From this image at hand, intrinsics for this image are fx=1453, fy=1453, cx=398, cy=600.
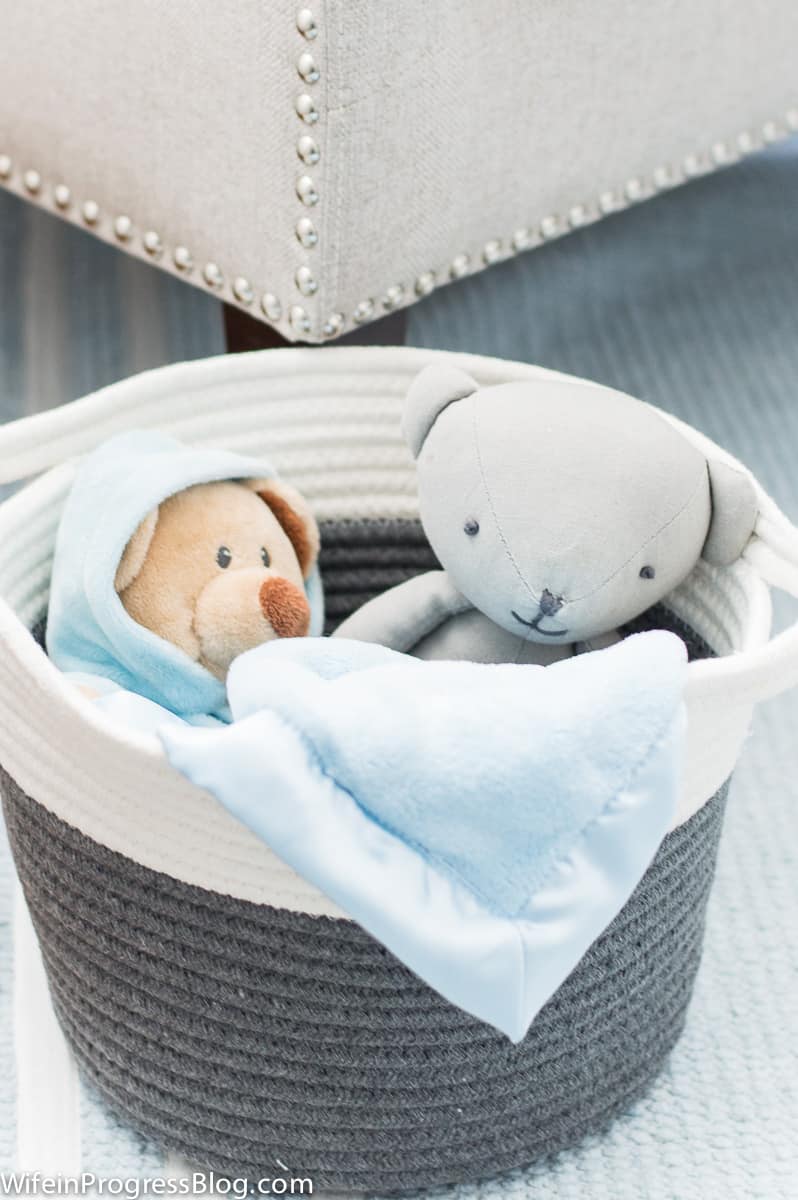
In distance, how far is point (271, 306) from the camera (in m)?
0.84

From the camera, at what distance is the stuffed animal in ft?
2.12

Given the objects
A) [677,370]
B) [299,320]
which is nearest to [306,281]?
[299,320]

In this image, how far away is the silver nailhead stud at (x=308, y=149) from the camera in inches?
30.0

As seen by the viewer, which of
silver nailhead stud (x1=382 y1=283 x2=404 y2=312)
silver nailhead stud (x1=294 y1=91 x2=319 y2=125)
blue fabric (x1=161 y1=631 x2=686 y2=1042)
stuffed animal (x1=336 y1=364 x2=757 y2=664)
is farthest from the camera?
silver nailhead stud (x1=382 y1=283 x2=404 y2=312)

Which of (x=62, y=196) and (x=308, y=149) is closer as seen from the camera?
(x=308, y=149)

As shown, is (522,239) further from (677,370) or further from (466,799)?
(466,799)

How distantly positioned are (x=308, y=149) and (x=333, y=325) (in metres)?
0.11

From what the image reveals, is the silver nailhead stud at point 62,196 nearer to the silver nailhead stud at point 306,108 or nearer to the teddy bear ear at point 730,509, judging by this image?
the silver nailhead stud at point 306,108

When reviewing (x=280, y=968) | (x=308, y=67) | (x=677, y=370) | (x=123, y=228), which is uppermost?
(x=308, y=67)

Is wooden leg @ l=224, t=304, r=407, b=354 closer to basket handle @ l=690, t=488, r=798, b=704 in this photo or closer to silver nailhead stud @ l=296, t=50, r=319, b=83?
silver nailhead stud @ l=296, t=50, r=319, b=83

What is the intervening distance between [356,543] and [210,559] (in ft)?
0.47

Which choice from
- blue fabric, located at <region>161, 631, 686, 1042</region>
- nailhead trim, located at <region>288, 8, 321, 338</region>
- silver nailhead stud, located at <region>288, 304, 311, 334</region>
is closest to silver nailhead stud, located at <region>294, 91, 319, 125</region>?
nailhead trim, located at <region>288, 8, 321, 338</region>

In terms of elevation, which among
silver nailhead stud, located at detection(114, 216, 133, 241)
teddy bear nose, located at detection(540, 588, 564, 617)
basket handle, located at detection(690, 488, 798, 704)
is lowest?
teddy bear nose, located at detection(540, 588, 564, 617)

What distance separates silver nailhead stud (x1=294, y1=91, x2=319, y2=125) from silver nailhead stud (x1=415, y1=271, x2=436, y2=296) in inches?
5.5
